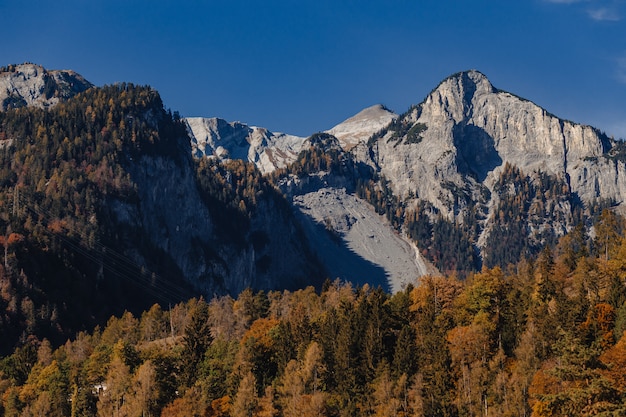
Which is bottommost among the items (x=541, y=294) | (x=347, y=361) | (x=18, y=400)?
(x=18, y=400)

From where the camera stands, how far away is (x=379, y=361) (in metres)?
133

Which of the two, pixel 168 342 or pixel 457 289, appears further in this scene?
pixel 168 342

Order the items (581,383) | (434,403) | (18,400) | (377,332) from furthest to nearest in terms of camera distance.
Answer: (18,400) < (377,332) < (434,403) < (581,383)

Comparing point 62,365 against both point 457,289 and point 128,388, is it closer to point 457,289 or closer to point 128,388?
point 128,388

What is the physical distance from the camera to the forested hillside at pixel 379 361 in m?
118

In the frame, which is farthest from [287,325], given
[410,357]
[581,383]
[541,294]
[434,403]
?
[581,383]

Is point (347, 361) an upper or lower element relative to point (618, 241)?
lower

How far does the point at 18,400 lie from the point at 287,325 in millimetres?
52556

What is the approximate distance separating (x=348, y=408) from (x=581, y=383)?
53.4 m

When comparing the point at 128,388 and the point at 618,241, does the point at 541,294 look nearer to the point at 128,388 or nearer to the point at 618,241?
the point at 618,241

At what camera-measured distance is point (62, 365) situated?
165 m

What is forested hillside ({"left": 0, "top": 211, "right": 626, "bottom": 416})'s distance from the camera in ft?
386

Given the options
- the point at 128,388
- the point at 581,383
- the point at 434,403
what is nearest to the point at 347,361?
the point at 434,403

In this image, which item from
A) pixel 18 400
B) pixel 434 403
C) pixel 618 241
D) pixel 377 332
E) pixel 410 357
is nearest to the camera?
pixel 434 403
